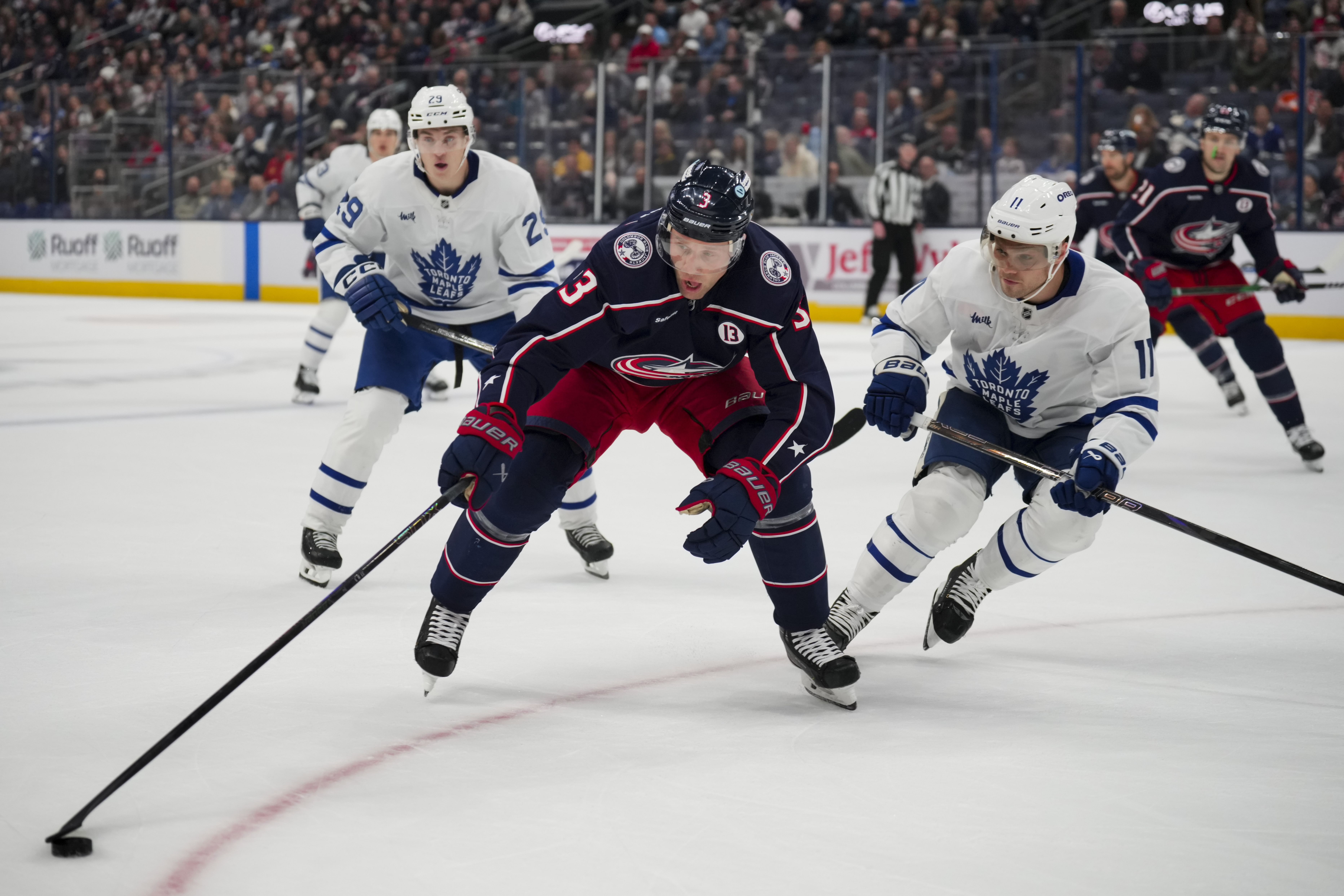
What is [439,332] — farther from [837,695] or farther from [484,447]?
[837,695]

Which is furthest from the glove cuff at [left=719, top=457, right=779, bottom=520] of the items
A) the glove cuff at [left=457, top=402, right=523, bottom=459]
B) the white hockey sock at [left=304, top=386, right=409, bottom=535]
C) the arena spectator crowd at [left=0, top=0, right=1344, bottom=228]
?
the arena spectator crowd at [left=0, top=0, right=1344, bottom=228]

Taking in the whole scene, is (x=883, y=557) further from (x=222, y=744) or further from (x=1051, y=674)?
(x=222, y=744)

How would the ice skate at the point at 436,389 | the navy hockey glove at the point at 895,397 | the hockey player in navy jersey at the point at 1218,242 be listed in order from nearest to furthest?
1. the navy hockey glove at the point at 895,397
2. the hockey player in navy jersey at the point at 1218,242
3. the ice skate at the point at 436,389

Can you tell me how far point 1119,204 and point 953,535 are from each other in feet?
14.8

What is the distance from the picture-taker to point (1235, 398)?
677 centimetres

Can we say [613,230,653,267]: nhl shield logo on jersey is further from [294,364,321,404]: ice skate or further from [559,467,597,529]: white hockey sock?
[294,364,321,404]: ice skate

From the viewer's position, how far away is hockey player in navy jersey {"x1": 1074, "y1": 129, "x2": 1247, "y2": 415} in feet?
20.9

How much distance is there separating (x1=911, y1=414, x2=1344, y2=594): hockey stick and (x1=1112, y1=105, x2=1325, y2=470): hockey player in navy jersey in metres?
2.77

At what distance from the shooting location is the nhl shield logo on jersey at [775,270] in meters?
2.44

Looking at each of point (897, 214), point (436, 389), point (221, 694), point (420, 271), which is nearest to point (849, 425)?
point (420, 271)

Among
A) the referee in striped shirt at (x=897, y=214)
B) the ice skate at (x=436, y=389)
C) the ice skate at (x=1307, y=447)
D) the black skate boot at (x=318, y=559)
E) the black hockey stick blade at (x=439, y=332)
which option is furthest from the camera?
the referee in striped shirt at (x=897, y=214)

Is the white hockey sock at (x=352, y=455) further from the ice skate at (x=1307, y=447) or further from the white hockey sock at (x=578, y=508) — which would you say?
the ice skate at (x=1307, y=447)

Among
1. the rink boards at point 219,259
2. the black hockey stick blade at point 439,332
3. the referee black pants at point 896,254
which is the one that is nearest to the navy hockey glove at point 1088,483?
the black hockey stick blade at point 439,332

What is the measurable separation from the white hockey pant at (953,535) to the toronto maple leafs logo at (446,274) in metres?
1.47
